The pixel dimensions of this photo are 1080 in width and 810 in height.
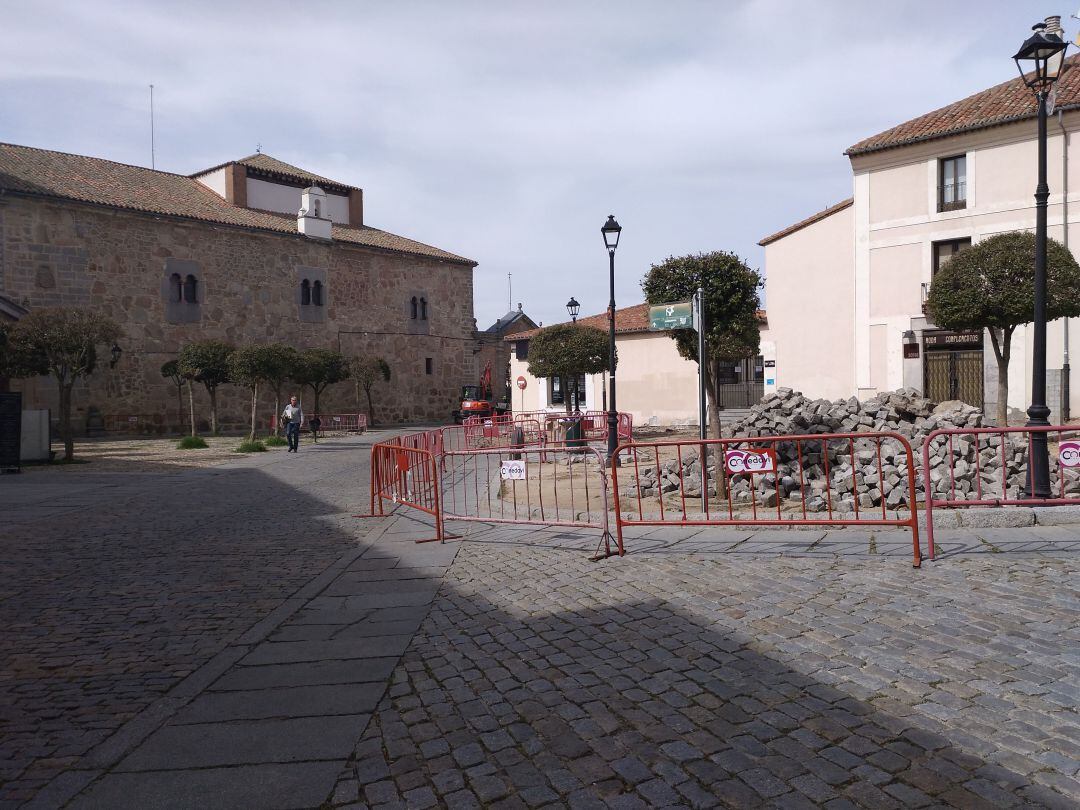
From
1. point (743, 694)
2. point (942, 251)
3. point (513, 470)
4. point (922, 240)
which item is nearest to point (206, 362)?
point (513, 470)

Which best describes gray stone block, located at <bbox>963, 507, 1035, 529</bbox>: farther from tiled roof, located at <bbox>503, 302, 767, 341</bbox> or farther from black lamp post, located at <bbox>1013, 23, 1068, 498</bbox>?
tiled roof, located at <bbox>503, 302, 767, 341</bbox>

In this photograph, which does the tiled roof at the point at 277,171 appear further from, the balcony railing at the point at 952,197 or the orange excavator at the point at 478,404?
the balcony railing at the point at 952,197

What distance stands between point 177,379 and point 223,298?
17.3 feet

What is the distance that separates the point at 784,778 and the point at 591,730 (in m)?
0.83

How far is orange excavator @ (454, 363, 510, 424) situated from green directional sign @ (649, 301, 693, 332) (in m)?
24.1

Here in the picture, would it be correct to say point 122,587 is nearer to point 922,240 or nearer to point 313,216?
point 922,240

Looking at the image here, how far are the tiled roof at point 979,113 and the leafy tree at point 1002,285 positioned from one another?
28.1ft

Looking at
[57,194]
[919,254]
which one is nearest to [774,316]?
[919,254]

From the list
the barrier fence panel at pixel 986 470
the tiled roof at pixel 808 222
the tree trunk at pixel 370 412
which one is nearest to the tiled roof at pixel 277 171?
the tree trunk at pixel 370 412

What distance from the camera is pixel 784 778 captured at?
9.27 feet

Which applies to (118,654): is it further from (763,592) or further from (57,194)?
(57,194)

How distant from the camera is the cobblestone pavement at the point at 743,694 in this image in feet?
9.17

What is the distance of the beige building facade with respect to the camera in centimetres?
2116

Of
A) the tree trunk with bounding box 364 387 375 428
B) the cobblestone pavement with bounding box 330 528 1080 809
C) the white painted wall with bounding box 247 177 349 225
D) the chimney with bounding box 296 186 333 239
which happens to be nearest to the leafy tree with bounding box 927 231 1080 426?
the cobblestone pavement with bounding box 330 528 1080 809
